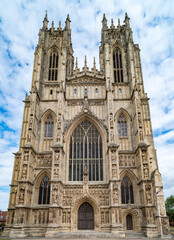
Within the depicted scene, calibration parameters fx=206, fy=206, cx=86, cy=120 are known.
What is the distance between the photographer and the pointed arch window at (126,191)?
21625mm

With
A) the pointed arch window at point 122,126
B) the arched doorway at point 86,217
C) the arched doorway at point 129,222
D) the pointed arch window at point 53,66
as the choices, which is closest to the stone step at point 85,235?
the arched doorway at point 86,217

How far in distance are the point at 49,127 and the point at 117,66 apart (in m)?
13.0

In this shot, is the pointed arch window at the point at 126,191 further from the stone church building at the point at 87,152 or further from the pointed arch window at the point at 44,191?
the pointed arch window at the point at 44,191

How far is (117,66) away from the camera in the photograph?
96.8 ft

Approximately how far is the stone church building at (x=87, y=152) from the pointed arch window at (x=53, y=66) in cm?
3

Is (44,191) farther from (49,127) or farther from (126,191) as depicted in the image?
(126,191)

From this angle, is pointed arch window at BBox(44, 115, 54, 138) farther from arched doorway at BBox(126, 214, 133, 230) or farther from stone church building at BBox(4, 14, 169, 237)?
arched doorway at BBox(126, 214, 133, 230)

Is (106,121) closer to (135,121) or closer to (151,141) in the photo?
(135,121)

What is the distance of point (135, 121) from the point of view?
24.1 m

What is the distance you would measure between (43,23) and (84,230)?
97.0 ft

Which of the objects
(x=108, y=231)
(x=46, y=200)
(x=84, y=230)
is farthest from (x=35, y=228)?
(x=108, y=231)

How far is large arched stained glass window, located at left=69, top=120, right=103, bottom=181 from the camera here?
23.4 metres

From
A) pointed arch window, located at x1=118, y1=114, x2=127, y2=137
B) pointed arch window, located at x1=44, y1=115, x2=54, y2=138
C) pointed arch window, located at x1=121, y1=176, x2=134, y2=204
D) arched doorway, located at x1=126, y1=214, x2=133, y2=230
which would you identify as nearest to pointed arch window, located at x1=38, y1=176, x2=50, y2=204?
pointed arch window, located at x1=44, y1=115, x2=54, y2=138

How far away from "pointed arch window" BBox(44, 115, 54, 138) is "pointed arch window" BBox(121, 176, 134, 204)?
1024 cm
